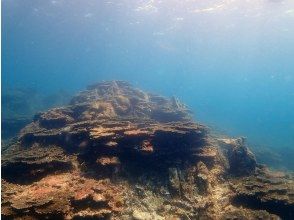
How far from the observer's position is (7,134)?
2512cm

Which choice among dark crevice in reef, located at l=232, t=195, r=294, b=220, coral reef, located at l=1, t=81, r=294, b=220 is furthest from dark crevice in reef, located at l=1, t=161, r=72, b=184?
dark crevice in reef, located at l=232, t=195, r=294, b=220

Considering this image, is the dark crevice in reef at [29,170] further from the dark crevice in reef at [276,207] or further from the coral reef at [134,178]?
the dark crevice in reef at [276,207]

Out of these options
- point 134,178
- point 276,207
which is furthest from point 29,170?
point 276,207

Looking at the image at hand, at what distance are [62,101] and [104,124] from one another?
29898 mm

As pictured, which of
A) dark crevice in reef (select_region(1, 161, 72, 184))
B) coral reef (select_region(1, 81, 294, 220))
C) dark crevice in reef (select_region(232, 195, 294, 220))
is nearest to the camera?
coral reef (select_region(1, 81, 294, 220))

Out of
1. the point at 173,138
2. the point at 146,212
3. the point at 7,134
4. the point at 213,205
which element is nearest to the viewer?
the point at 146,212

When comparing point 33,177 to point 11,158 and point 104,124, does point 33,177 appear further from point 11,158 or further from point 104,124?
point 104,124

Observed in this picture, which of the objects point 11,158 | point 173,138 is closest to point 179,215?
point 173,138

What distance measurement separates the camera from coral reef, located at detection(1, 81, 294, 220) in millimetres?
8211

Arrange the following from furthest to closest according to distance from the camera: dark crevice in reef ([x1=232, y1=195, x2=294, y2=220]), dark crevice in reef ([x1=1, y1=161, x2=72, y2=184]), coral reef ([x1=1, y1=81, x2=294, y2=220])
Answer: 1. dark crevice in reef ([x1=1, y1=161, x2=72, y2=184])
2. dark crevice in reef ([x1=232, y1=195, x2=294, y2=220])
3. coral reef ([x1=1, y1=81, x2=294, y2=220])

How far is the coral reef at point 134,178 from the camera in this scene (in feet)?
26.9

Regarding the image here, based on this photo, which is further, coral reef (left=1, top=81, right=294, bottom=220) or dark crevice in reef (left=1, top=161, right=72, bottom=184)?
dark crevice in reef (left=1, top=161, right=72, bottom=184)

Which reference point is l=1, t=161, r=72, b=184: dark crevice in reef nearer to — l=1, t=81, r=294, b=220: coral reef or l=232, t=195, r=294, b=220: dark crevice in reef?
l=1, t=81, r=294, b=220: coral reef

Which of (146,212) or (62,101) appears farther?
(62,101)
